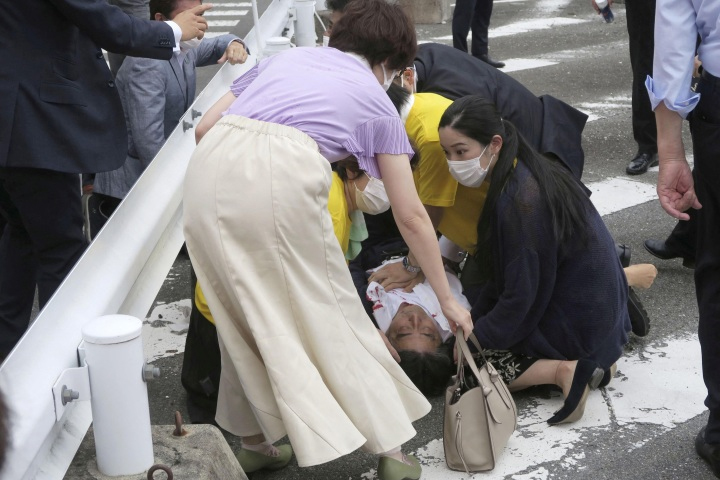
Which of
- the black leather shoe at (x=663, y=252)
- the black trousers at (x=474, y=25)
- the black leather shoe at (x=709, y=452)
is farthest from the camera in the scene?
the black trousers at (x=474, y=25)

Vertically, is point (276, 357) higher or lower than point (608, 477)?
higher

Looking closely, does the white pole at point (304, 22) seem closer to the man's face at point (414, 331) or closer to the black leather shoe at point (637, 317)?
the man's face at point (414, 331)

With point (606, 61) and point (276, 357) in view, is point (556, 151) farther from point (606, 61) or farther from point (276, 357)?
point (606, 61)

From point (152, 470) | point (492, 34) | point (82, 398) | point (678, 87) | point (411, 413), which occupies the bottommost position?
point (492, 34)

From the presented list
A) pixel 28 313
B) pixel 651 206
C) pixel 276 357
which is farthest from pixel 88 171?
pixel 651 206

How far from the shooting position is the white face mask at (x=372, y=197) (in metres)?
3.59

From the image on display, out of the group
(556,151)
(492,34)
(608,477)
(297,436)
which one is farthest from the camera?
(492,34)

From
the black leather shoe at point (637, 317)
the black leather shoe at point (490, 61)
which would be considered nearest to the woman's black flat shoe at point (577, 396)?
the black leather shoe at point (637, 317)

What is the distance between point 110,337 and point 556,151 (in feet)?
8.22

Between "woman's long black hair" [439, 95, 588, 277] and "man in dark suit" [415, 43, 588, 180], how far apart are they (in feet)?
2.53

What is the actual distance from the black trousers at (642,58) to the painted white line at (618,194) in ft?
1.10

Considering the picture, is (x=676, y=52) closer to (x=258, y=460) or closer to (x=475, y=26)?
(x=258, y=460)

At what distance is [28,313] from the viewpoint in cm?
386

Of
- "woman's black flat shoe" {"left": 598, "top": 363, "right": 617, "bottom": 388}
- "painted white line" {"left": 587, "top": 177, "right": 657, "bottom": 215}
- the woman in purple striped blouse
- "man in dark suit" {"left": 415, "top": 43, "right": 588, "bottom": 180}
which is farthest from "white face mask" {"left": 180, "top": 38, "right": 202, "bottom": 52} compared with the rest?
"painted white line" {"left": 587, "top": 177, "right": 657, "bottom": 215}
